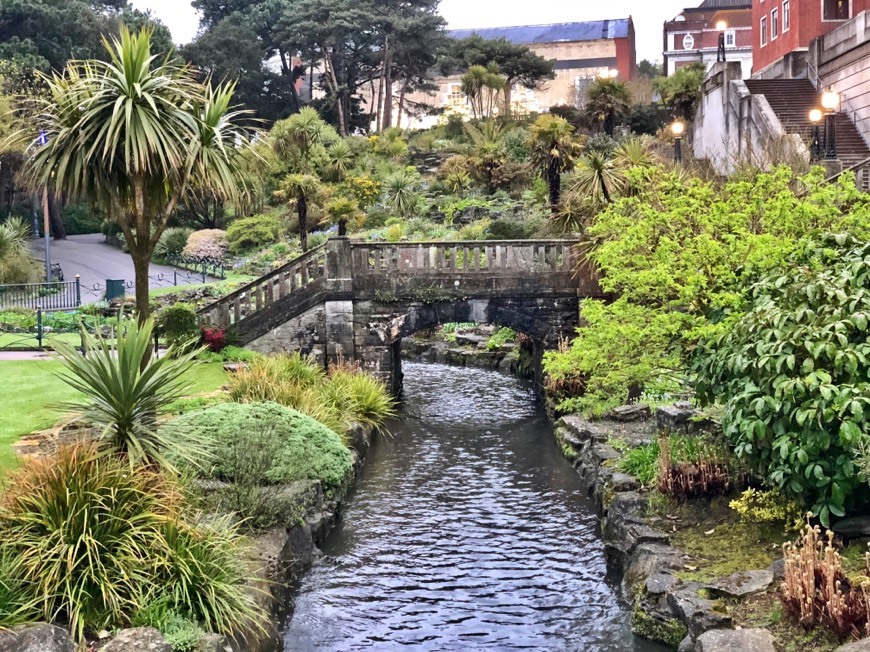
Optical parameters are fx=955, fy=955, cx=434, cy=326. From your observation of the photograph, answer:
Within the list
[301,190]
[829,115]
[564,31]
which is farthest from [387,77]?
[829,115]

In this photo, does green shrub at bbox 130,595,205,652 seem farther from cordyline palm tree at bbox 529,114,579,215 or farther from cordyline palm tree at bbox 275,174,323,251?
cordyline palm tree at bbox 275,174,323,251

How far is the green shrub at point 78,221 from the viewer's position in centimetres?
5531

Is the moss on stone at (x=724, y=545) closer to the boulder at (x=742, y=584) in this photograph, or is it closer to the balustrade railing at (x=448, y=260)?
the boulder at (x=742, y=584)

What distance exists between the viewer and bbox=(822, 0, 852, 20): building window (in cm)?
3834

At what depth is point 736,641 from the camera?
29.3 feet

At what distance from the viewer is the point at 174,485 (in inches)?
420

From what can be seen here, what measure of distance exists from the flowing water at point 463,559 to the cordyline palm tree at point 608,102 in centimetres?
2855

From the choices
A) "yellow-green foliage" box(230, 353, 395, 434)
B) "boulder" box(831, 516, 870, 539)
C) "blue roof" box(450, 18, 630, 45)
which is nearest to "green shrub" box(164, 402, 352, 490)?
"yellow-green foliage" box(230, 353, 395, 434)

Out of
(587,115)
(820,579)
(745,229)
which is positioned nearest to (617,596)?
(820,579)

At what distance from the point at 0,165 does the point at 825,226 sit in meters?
44.6

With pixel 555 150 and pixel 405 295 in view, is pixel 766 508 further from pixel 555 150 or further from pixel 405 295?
pixel 555 150

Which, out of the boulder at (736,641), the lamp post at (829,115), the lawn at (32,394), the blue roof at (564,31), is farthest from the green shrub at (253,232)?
the boulder at (736,641)

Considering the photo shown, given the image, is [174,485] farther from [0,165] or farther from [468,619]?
[0,165]

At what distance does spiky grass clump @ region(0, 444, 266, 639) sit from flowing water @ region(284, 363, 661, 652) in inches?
64.6
